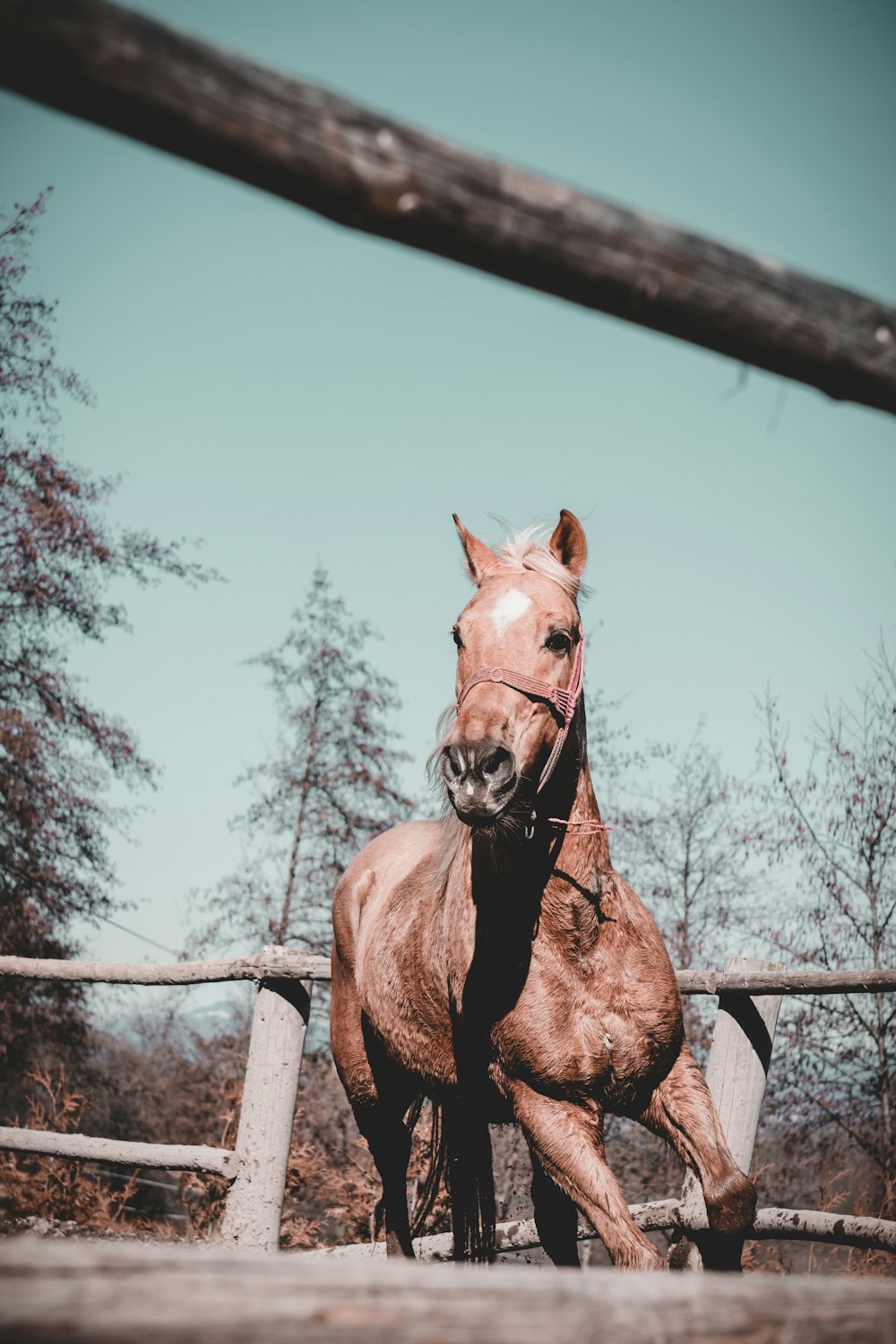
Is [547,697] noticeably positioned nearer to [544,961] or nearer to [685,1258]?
[544,961]

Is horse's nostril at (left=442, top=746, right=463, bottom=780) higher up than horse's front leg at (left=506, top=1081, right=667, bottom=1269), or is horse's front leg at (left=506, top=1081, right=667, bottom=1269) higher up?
horse's nostril at (left=442, top=746, right=463, bottom=780)

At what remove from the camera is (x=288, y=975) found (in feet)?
14.1

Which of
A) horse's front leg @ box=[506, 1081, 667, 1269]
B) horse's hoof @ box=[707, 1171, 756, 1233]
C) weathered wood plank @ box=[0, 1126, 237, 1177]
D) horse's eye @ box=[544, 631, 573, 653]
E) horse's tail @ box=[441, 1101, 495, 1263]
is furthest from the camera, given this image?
weathered wood plank @ box=[0, 1126, 237, 1177]

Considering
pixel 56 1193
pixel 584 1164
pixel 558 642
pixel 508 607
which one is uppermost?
pixel 508 607

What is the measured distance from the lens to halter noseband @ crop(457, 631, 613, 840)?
3055 millimetres

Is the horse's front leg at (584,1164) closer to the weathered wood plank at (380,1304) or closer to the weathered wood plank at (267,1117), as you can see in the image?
the weathered wood plank at (267,1117)

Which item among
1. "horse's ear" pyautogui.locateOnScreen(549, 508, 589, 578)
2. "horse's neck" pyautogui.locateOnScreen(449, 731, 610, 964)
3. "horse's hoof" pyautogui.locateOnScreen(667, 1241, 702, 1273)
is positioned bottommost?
"horse's hoof" pyautogui.locateOnScreen(667, 1241, 702, 1273)

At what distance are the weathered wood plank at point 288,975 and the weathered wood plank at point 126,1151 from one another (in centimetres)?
77

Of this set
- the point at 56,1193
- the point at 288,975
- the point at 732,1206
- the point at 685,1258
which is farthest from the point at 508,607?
the point at 56,1193

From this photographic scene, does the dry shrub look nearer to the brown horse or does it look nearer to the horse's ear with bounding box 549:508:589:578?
the brown horse

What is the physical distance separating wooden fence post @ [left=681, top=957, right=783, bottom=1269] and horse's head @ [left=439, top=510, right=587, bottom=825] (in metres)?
1.64

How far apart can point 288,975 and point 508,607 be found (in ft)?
7.15

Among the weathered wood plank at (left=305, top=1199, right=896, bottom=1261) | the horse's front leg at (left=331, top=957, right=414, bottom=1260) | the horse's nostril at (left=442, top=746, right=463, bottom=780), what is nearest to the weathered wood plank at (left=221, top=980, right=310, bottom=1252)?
the weathered wood plank at (left=305, top=1199, right=896, bottom=1261)

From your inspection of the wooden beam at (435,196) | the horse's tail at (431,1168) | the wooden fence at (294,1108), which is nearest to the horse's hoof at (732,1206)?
the wooden fence at (294,1108)
